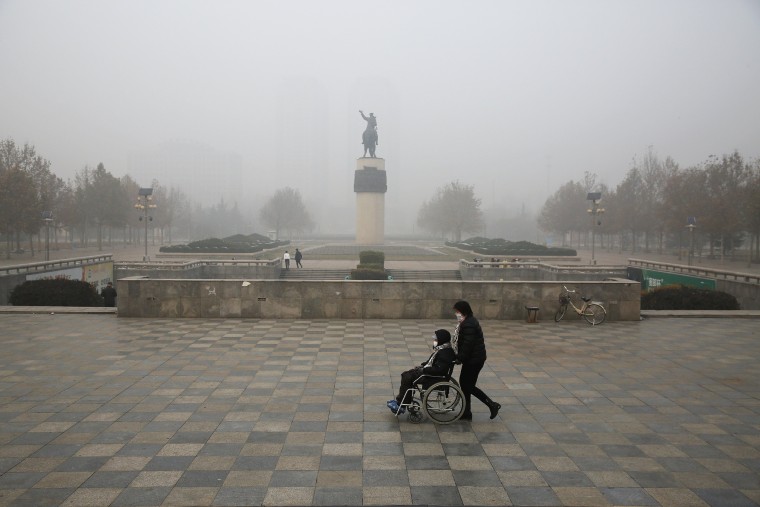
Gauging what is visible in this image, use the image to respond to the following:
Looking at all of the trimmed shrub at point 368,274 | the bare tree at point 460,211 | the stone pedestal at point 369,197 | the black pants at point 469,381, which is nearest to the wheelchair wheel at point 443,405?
the black pants at point 469,381

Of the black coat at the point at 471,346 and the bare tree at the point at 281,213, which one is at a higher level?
the bare tree at the point at 281,213

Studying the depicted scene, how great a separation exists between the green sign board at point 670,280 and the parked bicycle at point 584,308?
877 centimetres

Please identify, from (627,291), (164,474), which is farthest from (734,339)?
(164,474)

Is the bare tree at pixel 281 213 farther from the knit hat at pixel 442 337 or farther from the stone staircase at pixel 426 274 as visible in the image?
the knit hat at pixel 442 337

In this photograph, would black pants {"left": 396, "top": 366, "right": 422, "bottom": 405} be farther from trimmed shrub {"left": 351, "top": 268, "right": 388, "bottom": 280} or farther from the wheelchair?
trimmed shrub {"left": 351, "top": 268, "right": 388, "bottom": 280}

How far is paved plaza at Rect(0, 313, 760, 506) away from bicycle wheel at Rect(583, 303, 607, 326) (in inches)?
95.0

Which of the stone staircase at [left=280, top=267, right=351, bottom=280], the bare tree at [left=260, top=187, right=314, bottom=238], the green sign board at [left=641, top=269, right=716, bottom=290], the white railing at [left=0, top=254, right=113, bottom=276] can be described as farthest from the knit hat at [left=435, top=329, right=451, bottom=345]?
the bare tree at [left=260, top=187, right=314, bottom=238]

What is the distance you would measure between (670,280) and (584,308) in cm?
1614

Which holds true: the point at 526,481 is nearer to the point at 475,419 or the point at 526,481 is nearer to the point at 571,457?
the point at 571,457

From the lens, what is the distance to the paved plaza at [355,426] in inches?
231

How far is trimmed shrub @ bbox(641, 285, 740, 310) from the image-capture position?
19.5 meters

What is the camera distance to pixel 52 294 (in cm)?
2048

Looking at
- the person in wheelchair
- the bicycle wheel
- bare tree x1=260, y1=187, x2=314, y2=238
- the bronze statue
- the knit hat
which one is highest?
the bronze statue

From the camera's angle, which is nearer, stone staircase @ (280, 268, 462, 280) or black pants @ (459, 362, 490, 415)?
black pants @ (459, 362, 490, 415)
